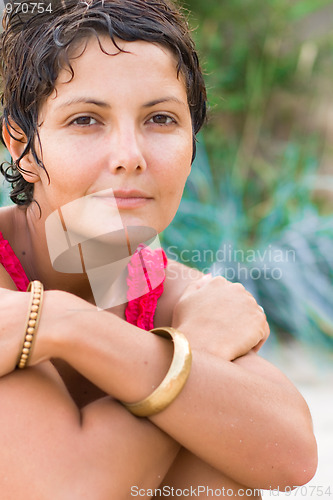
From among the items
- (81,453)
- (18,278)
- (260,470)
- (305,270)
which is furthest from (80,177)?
(305,270)

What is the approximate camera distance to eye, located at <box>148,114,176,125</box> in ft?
6.10

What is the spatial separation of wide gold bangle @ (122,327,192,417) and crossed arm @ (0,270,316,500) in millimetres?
18

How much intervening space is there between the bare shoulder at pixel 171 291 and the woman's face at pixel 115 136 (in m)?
0.35

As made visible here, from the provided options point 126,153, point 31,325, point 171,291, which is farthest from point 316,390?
point 31,325

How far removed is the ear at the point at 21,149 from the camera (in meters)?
1.98

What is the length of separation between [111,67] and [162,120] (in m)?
0.22

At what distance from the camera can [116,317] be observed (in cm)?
160

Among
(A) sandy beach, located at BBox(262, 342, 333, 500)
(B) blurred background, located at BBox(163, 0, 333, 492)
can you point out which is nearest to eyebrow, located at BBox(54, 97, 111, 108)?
(A) sandy beach, located at BBox(262, 342, 333, 500)

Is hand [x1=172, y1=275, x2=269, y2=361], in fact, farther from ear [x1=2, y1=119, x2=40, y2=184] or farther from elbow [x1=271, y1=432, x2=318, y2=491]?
ear [x1=2, y1=119, x2=40, y2=184]

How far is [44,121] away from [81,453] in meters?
0.89

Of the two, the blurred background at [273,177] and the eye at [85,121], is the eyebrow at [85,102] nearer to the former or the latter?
the eye at [85,121]

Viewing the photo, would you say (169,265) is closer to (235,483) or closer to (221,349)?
(221,349)

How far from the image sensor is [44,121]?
1851mm

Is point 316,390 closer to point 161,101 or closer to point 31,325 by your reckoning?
point 161,101
